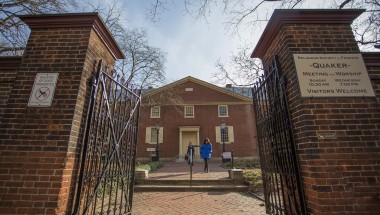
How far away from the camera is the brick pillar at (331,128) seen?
272 centimetres

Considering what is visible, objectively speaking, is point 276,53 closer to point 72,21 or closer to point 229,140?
point 72,21

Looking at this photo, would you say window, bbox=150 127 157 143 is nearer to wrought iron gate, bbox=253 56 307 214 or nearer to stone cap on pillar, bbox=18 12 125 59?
wrought iron gate, bbox=253 56 307 214

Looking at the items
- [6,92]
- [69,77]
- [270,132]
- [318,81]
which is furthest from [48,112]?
[318,81]

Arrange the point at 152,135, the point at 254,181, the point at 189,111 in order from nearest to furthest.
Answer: the point at 254,181 < the point at 152,135 < the point at 189,111

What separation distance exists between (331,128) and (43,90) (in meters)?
4.36

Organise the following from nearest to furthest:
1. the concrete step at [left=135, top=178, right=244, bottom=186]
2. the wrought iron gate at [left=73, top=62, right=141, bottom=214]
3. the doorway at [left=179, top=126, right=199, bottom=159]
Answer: the wrought iron gate at [left=73, top=62, right=141, bottom=214] < the concrete step at [left=135, top=178, right=244, bottom=186] < the doorway at [left=179, top=126, right=199, bottom=159]

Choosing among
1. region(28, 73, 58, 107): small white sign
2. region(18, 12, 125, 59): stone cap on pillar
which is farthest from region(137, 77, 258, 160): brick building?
region(28, 73, 58, 107): small white sign

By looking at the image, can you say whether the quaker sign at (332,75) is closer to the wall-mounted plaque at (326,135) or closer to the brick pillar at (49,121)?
the wall-mounted plaque at (326,135)

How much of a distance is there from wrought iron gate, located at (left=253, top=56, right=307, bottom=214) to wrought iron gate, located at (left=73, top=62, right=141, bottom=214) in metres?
2.78

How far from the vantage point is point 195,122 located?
24.1 metres

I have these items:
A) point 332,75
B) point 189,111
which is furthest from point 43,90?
point 189,111

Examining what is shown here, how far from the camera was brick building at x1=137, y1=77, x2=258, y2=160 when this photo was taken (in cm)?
2292

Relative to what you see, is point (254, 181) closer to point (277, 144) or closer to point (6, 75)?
point (277, 144)

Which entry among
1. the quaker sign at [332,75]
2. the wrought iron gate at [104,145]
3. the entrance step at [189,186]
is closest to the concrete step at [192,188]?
the entrance step at [189,186]
